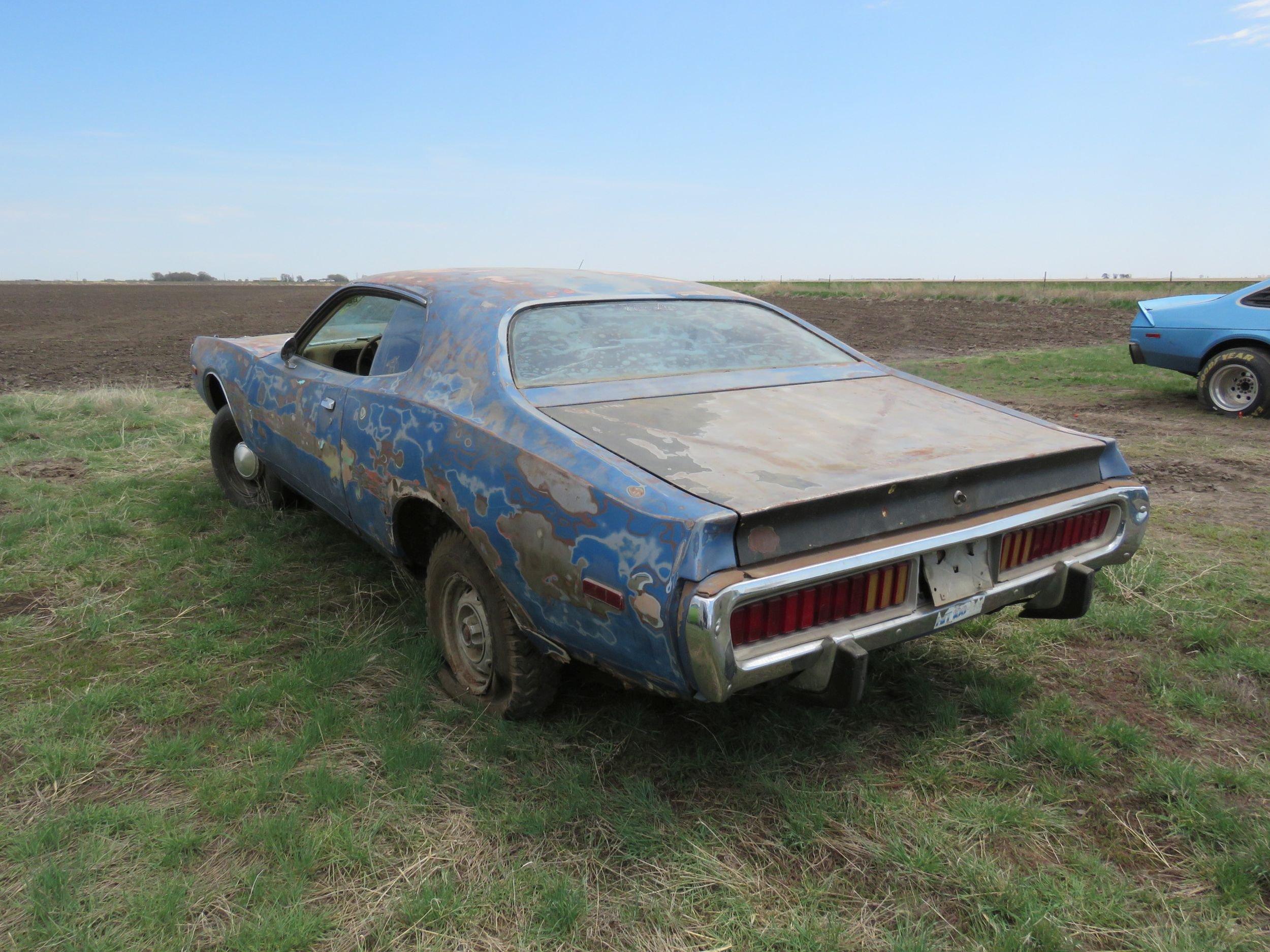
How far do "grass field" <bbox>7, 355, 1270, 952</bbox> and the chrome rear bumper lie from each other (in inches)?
12.5

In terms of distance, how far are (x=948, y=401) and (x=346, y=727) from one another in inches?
93.1

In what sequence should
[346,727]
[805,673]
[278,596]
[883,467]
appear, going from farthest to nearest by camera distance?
[278,596], [346,727], [883,467], [805,673]

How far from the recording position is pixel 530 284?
11.1ft

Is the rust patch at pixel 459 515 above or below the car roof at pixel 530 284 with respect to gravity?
below

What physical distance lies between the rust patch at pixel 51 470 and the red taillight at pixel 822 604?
525 cm

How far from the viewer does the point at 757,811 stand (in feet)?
7.93

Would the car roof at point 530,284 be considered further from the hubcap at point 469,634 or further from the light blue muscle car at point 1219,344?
the light blue muscle car at point 1219,344

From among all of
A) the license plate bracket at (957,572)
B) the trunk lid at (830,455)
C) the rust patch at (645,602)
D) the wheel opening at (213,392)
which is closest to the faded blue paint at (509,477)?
the rust patch at (645,602)

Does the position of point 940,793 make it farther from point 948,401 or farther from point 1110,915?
point 948,401

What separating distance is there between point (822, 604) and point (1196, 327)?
7.46 m

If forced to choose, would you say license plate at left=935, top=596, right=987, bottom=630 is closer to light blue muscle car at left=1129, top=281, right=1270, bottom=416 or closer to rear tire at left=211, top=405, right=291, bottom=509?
rear tire at left=211, top=405, right=291, bottom=509

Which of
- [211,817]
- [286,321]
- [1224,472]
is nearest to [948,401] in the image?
[211,817]

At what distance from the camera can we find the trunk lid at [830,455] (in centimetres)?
216

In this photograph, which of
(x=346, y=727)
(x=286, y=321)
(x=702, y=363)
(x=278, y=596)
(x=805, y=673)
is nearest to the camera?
(x=805, y=673)
